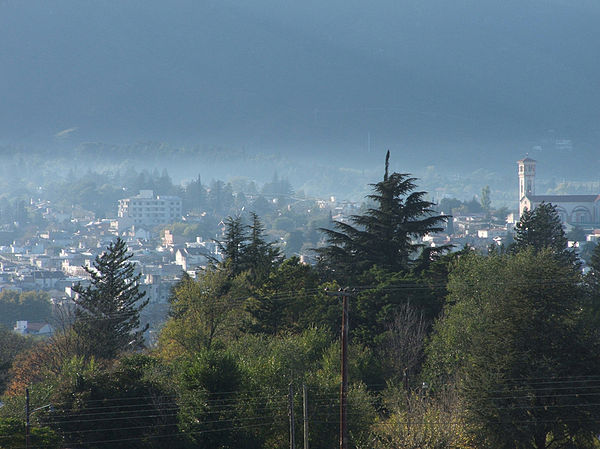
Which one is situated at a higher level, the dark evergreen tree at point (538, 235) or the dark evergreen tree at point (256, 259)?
the dark evergreen tree at point (538, 235)

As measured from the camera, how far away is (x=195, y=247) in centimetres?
14112

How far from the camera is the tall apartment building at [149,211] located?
186375 mm

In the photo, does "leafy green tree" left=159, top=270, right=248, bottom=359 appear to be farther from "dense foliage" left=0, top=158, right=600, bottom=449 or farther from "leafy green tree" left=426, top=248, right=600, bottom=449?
"leafy green tree" left=426, top=248, right=600, bottom=449

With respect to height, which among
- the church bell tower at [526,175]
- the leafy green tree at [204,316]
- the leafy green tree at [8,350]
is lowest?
the leafy green tree at [8,350]

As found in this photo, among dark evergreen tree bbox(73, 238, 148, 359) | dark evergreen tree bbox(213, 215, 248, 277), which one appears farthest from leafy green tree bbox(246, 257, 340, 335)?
dark evergreen tree bbox(73, 238, 148, 359)

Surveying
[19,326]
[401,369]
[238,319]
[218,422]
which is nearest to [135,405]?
[218,422]

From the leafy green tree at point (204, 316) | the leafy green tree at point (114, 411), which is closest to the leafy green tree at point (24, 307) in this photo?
the leafy green tree at point (204, 316)

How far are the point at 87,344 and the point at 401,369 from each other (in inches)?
461

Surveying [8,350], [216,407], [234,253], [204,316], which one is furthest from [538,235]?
[216,407]

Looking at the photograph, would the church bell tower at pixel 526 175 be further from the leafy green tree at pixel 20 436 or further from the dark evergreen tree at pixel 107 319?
the leafy green tree at pixel 20 436

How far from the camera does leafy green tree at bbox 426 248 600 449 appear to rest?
17.0m

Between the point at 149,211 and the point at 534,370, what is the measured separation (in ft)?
577

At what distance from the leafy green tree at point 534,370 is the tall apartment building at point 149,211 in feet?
557

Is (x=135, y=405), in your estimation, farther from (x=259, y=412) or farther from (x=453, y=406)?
(x=453, y=406)
